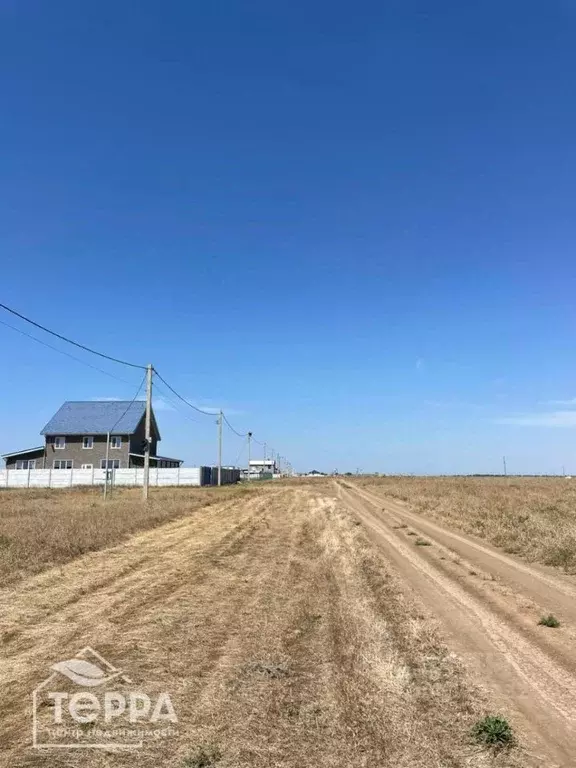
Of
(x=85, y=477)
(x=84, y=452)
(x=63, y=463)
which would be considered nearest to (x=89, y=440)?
(x=84, y=452)

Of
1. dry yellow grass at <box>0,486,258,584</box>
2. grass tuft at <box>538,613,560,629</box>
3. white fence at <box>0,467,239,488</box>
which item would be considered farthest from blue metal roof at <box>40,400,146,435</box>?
grass tuft at <box>538,613,560,629</box>

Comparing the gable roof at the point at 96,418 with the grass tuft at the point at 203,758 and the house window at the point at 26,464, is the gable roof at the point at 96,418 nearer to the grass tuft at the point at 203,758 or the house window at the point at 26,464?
Result: the house window at the point at 26,464

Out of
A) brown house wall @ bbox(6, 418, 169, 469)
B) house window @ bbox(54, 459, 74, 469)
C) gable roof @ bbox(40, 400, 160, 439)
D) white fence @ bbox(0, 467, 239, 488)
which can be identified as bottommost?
white fence @ bbox(0, 467, 239, 488)

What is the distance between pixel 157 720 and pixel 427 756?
2395 millimetres

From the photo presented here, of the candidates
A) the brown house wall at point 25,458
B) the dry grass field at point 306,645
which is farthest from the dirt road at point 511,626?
the brown house wall at point 25,458

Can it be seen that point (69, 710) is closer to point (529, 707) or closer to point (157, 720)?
point (157, 720)

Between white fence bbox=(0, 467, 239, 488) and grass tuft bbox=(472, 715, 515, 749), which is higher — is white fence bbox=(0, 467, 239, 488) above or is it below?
above

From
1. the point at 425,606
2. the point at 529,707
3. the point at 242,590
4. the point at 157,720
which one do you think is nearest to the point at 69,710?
the point at 157,720

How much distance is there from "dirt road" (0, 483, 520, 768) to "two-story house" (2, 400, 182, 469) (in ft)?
182

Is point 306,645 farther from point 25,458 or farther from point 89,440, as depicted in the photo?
point 25,458

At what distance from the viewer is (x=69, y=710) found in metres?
5.48

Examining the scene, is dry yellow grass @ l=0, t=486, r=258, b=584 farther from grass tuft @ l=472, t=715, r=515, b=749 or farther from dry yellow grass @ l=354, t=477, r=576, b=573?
dry yellow grass @ l=354, t=477, r=576, b=573

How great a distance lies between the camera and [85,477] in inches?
2382

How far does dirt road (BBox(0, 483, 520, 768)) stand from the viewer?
473cm
